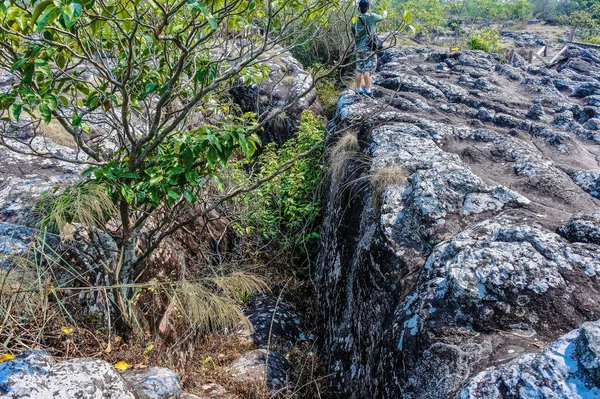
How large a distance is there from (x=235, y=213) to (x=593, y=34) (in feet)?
128

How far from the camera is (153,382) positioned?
93.5 inches

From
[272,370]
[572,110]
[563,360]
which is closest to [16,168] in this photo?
[272,370]

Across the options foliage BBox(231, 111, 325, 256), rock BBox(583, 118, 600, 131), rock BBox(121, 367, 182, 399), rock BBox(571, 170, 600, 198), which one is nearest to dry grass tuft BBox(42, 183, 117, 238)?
rock BBox(121, 367, 182, 399)

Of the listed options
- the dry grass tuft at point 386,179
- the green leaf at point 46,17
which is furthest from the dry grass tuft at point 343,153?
the green leaf at point 46,17

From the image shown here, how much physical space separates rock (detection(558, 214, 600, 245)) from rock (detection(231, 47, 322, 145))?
6.17 meters

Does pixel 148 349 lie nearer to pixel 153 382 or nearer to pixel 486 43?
pixel 153 382

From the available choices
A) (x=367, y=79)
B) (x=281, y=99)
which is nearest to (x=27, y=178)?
(x=367, y=79)

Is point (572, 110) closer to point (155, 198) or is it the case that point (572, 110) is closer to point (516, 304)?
point (516, 304)

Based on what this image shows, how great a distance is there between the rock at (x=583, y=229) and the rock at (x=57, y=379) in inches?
103

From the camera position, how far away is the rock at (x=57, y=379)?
181 cm

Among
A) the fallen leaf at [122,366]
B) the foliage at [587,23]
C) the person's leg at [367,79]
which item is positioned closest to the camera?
the fallen leaf at [122,366]

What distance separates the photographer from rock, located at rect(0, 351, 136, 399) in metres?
1.81

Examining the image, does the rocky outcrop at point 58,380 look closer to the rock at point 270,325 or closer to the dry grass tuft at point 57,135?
the rock at point 270,325

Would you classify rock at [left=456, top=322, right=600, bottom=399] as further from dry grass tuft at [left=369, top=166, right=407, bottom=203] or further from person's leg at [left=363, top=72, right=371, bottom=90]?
person's leg at [left=363, top=72, right=371, bottom=90]
